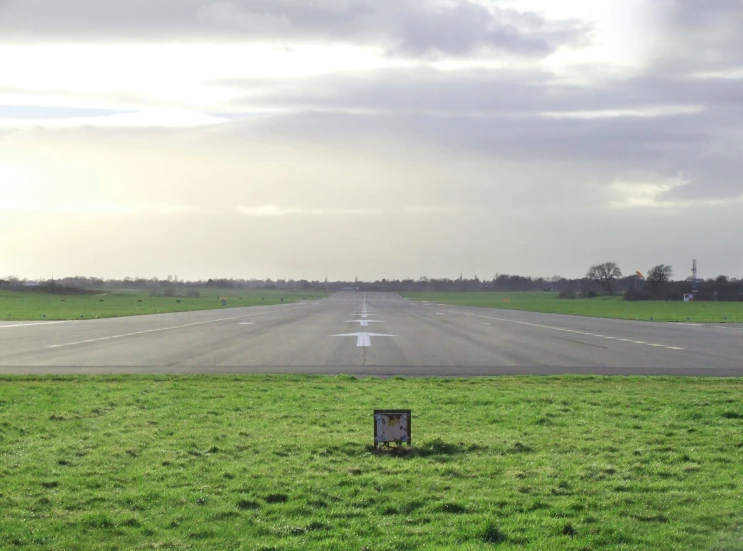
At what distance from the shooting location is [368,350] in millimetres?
27750

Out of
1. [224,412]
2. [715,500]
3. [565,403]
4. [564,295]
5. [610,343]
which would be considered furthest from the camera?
[564,295]

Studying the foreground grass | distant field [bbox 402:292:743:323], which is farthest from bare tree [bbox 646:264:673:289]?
the foreground grass

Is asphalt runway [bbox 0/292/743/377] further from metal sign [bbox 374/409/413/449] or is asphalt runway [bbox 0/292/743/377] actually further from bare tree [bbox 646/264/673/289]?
bare tree [bbox 646/264/673/289]

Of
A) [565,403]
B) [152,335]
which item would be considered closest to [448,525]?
[565,403]

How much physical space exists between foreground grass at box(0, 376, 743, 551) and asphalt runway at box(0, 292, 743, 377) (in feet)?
23.9

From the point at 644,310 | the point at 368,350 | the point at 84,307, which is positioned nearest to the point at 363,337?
the point at 368,350

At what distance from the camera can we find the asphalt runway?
21547mm

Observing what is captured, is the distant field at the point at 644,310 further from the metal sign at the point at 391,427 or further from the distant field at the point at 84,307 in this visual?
the metal sign at the point at 391,427

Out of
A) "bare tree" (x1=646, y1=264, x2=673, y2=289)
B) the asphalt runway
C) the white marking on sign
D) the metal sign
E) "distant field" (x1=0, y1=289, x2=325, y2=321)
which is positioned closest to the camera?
the metal sign

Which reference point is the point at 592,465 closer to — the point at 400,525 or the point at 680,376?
the point at 400,525

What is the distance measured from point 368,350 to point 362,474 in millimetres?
19516

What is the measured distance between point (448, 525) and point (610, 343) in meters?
26.9

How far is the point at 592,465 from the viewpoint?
28.3 ft

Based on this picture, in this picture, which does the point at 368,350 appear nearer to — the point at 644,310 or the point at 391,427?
the point at 391,427
